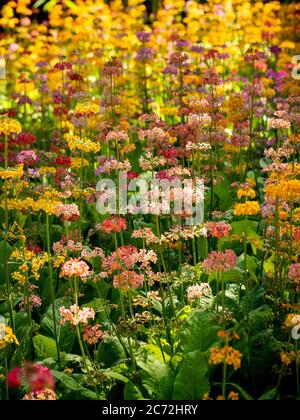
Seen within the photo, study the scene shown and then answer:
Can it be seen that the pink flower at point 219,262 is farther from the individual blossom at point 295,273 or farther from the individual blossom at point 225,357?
the individual blossom at point 225,357

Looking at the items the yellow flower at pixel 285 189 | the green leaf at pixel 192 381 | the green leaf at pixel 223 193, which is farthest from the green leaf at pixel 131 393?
the green leaf at pixel 223 193

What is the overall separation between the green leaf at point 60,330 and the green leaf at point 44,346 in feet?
0.33

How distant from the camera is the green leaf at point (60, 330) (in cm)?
419

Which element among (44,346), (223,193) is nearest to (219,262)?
(44,346)

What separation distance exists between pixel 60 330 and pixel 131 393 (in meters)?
0.85

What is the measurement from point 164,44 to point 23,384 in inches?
260

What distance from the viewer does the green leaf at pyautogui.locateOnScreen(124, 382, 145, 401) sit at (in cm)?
352

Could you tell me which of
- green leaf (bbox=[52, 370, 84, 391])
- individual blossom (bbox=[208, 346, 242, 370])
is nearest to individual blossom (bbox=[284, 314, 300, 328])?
individual blossom (bbox=[208, 346, 242, 370])

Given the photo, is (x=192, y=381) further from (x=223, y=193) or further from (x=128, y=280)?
(x=223, y=193)

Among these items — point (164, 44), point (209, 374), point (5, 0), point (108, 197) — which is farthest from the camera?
point (5, 0)

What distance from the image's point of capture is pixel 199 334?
3.79 metres
